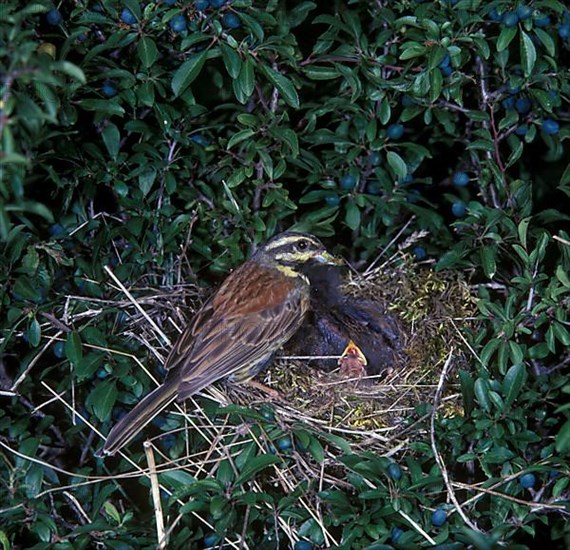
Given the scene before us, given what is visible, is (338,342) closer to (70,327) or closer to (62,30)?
(70,327)

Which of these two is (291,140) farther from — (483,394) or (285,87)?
(483,394)

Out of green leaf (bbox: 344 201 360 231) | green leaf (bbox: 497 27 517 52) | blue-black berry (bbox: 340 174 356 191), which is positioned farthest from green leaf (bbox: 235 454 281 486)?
green leaf (bbox: 497 27 517 52)

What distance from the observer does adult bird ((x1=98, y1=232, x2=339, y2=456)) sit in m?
5.29

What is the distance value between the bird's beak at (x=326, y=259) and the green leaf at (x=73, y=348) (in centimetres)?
162

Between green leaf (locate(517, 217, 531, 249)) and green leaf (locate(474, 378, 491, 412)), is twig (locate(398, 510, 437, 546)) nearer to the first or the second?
green leaf (locate(474, 378, 491, 412))

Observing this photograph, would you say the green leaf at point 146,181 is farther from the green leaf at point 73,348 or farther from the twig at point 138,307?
the green leaf at point 73,348

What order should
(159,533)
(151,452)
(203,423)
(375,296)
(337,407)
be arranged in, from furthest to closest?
(375,296) → (337,407) → (203,423) → (151,452) → (159,533)

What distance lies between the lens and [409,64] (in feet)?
17.7

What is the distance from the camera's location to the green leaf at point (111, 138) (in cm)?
530

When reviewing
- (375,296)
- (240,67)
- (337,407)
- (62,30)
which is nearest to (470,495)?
(337,407)

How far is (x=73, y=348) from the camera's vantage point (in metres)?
4.97

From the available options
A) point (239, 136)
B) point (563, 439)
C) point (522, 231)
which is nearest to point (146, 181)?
point (239, 136)

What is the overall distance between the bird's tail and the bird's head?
1154mm

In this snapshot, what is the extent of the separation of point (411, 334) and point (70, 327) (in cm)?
210
